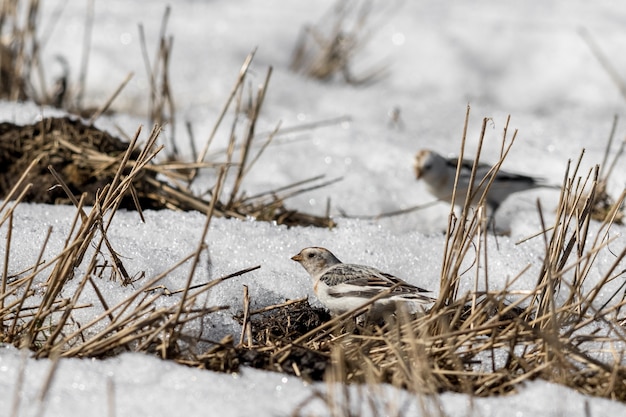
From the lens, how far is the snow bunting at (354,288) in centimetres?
295

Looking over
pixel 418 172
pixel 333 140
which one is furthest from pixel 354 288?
pixel 333 140

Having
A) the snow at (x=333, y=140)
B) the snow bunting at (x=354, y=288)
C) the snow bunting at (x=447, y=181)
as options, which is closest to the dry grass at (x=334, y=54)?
the snow at (x=333, y=140)

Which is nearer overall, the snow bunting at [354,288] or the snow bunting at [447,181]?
the snow bunting at [354,288]

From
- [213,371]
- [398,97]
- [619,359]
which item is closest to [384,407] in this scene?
[213,371]

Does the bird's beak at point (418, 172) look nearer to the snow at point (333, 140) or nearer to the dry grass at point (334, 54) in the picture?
the snow at point (333, 140)

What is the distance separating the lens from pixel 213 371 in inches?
97.2

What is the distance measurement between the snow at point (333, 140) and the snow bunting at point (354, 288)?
17 centimetres

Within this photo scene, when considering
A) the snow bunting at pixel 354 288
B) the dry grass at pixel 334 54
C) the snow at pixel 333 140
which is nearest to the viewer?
the snow at pixel 333 140

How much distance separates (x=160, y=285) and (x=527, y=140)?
3446 mm

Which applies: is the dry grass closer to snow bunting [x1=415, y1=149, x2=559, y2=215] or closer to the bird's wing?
snow bunting [x1=415, y1=149, x2=559, y2=215]

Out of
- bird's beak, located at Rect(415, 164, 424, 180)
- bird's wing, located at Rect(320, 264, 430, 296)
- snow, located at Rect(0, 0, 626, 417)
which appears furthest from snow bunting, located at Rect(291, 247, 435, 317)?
bird's beak, located at Rect(415, 164, 424, 180)

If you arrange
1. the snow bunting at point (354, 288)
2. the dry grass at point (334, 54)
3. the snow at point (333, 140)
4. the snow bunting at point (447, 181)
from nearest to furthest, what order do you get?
the snow at point (333, 140) → the snow bunting at point (354, 288) → the snow bunting at point (447, 181) → the dry grass at point (334, 54)

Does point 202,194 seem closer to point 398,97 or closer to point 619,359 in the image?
point 619,359

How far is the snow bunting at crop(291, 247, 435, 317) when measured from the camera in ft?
9.66
